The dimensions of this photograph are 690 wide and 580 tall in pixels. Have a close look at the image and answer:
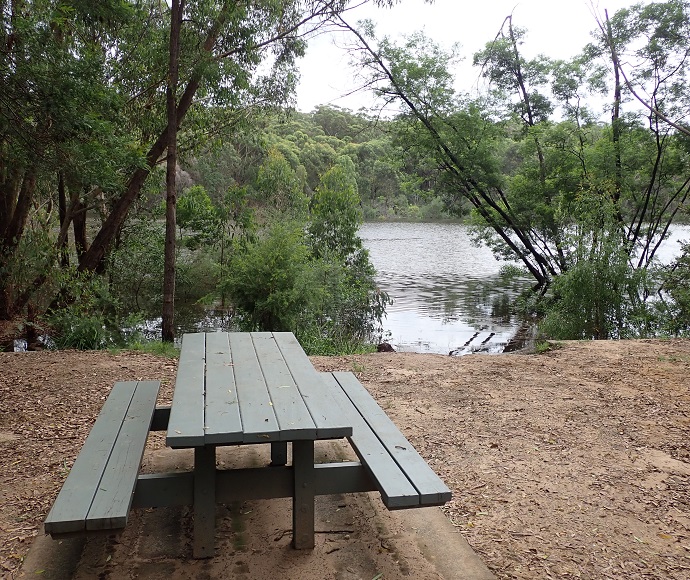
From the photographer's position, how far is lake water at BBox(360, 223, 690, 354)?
11.4 m

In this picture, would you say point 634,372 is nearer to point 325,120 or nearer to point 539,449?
point 539,449

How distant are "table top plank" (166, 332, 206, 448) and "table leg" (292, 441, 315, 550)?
0.41m

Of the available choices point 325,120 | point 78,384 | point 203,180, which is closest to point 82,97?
point 78,384

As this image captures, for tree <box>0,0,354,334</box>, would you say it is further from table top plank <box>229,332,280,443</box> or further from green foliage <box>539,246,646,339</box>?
green foliage <box>539,246,646,339</box>

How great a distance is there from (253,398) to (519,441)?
2120 mm

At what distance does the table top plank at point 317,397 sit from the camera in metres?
2.03

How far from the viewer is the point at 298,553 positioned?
2336mm

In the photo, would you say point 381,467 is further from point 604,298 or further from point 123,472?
point 604,298

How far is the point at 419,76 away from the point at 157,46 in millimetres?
6495

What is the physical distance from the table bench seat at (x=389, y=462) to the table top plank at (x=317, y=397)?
3.0 inches

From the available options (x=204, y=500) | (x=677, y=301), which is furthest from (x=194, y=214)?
(x=204, y=500)

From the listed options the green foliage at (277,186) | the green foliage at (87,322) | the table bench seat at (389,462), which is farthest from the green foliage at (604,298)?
the green foliage at (277,186)

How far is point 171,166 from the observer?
729 centimetres

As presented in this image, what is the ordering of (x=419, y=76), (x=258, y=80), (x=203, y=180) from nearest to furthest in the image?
(x=258, y=80)
(x=419, y=76)
(x=203, y=180)
